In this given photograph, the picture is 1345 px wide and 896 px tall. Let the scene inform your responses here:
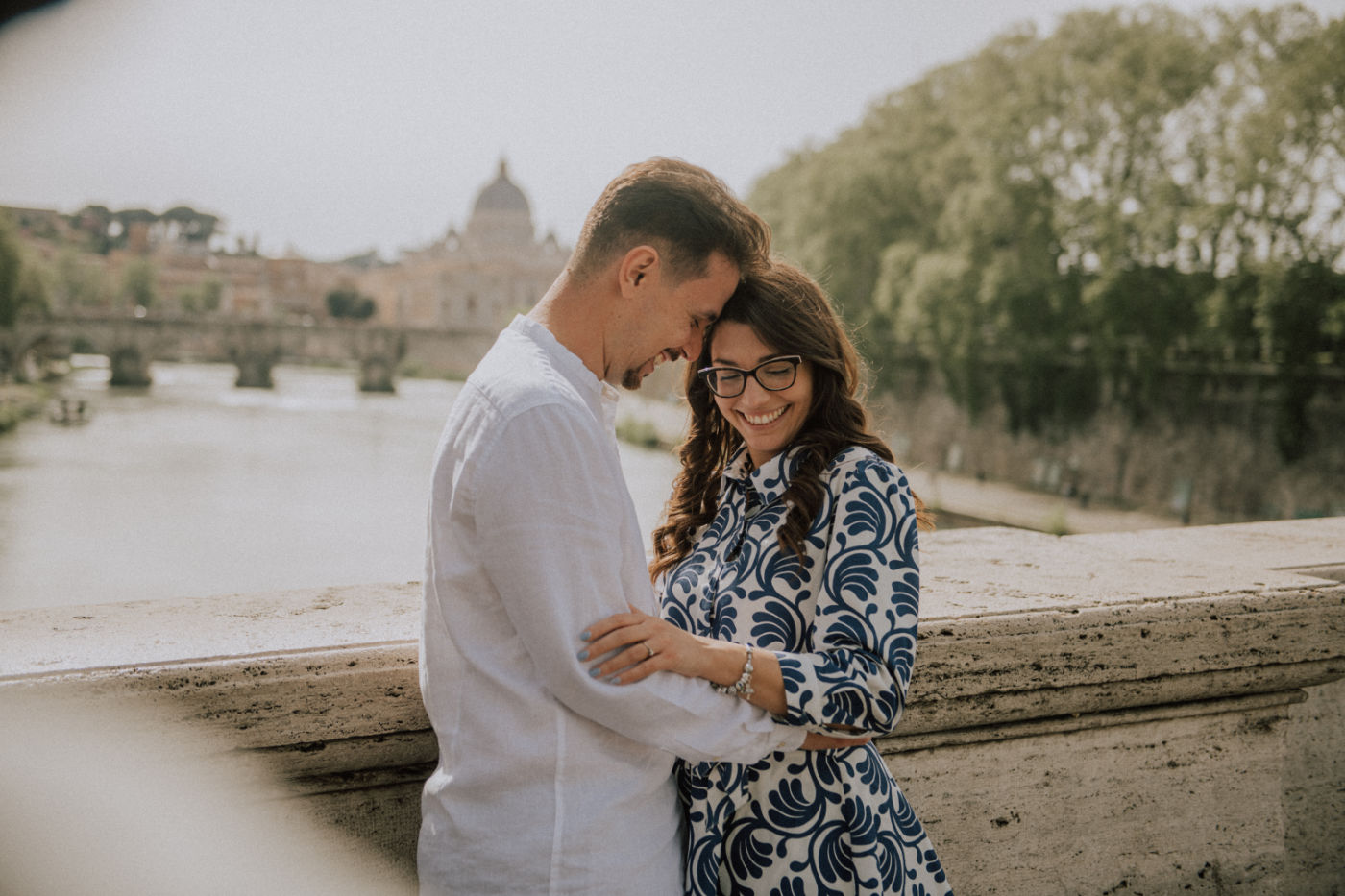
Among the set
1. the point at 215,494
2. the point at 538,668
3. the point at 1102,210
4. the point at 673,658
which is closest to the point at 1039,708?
the point at 673,658

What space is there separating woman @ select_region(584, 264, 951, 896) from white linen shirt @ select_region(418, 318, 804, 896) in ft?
0.14

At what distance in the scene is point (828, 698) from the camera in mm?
1136

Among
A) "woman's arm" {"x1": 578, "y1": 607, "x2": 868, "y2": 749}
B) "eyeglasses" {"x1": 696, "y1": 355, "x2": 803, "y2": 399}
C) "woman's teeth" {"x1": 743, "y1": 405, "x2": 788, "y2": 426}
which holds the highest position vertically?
"eyeglasses" {"x1": 696, "y1": 355, "x2": 803, "y2": 399}

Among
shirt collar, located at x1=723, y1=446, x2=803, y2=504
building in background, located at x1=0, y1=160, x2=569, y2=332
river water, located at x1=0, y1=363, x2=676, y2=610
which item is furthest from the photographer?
building in background, located at x1=0, y1=160, x2=569, y2=332

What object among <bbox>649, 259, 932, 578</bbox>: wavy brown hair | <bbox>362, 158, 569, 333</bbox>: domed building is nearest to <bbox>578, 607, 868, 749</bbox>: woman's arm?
<bbox>649, 259, 932, 578</bbox>: wavy brown hair

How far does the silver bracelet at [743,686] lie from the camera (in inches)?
43.9

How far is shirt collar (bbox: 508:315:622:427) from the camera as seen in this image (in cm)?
109

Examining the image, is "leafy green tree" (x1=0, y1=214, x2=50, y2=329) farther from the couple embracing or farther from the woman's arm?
the woman's arm

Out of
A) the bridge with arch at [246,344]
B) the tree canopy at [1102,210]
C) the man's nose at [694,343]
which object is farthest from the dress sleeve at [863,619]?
the bridge with arch at [246,344]

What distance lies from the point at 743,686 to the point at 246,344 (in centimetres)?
4821

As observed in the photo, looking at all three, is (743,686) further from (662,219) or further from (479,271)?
(479,271)

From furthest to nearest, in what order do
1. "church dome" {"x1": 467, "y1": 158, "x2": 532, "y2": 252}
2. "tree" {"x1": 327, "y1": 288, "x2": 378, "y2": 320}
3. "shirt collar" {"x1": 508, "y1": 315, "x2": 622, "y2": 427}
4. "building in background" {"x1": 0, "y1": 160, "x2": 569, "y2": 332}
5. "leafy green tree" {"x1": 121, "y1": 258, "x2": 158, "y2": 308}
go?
1. "church dome" {"x1": 467, "y1": 158, "x2": 532, "y2": 252}
2. "tree" {"x1": 327, "y1": 288, "x2": 378, "y2": 320}
3. "building in background" {"x1": 0, "y1": 160, "x2": 569, "y2": 332}
4. "leafy green tree" {"x1": 121, "y1": 258, "x2": 158, "y2": 308}
5. "shirt collar" {"x1": 508, "y1": 315, "x2": 622, "y2": 427}

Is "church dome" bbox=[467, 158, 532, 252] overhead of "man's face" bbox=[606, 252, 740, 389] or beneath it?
overhead

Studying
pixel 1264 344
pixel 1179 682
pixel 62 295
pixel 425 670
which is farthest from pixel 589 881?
pixel 62 295
